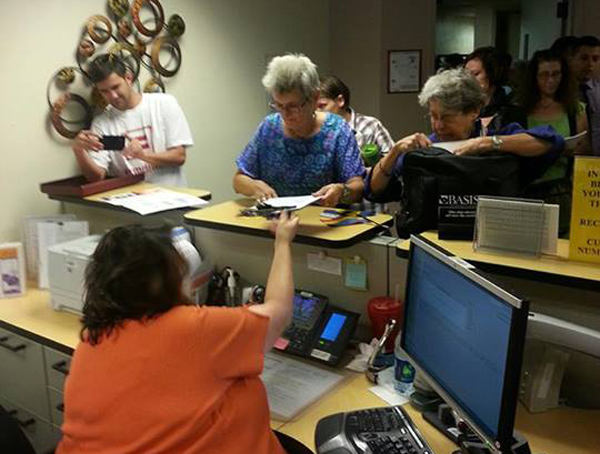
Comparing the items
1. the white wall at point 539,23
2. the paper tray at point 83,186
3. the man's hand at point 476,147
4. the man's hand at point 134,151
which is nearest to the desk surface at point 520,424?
the man's hand at point 476,147

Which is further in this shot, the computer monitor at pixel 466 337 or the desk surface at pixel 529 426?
the desk surface at pixel 529 426

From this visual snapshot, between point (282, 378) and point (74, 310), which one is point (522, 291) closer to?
point (282, 378)

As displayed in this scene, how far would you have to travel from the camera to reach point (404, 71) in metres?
4.88

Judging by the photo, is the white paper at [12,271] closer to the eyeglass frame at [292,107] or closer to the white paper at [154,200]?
the white paper at [154,200]

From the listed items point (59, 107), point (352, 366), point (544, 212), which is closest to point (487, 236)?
point (544, 212)

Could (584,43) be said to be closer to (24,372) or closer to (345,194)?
(345,194)

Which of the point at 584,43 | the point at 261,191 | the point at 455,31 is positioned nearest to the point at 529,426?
the point at 261,191

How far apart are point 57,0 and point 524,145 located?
2.37 m

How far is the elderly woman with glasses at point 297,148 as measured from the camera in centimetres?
220

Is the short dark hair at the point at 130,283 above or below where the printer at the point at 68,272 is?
above

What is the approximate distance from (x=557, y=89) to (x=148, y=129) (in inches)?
79.2

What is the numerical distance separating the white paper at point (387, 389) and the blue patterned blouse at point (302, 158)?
2.84 ft

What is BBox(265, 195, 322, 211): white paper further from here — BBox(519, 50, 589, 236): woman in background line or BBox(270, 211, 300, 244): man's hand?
BBox(519, 50, 589, 236): woman in background line

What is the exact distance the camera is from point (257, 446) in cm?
131
